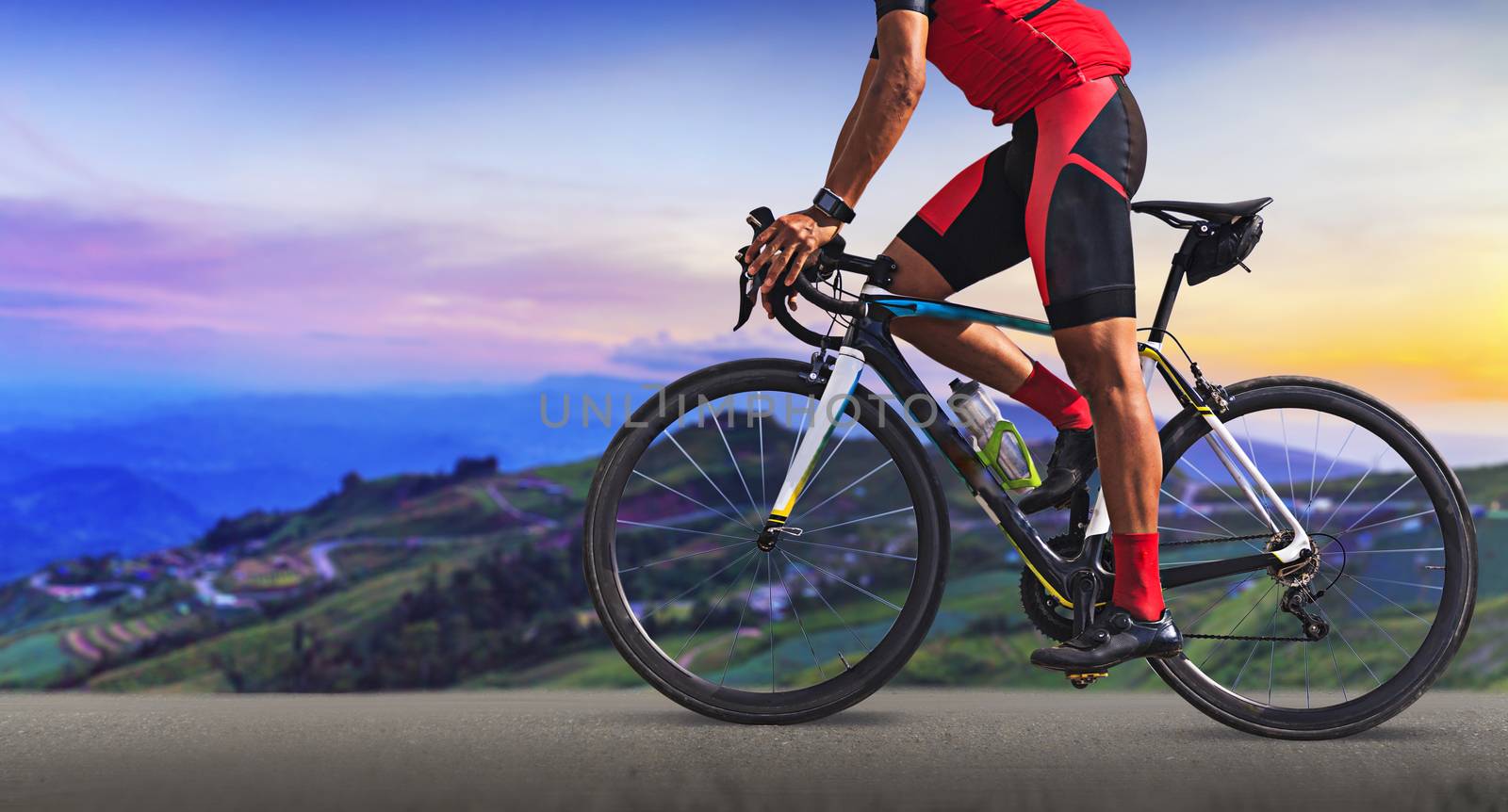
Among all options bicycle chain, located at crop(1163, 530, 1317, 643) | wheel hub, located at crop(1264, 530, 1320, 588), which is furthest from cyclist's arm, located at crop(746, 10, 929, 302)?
wheel hub, located at crop(1264, 530, 1320, 588)

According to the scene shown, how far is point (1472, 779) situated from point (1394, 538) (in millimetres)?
1028

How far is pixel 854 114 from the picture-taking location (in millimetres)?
3572

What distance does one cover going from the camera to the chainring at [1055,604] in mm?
3674

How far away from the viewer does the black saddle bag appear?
11.9 feet

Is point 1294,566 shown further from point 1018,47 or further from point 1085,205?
point 1018,47

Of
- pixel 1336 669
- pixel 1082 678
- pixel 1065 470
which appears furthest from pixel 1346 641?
pixel 1065 470

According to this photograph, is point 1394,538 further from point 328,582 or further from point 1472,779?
point 328,582

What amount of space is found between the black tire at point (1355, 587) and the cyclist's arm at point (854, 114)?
4.70 feet

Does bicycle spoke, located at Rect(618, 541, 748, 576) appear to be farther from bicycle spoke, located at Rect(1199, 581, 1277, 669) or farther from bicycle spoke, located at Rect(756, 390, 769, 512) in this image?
bicycle spoke, located at Rect(1199, 581, 1277, 669)

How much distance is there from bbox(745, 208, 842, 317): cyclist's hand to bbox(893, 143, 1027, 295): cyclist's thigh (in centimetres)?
39

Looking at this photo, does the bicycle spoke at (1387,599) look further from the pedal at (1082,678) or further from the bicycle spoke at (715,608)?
the bicycle spoke at (715,608)

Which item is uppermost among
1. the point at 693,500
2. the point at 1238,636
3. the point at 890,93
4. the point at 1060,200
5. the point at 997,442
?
the point at 890,93

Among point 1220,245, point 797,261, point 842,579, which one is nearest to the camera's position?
point 797,261

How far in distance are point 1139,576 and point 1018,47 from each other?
65.5 inches
